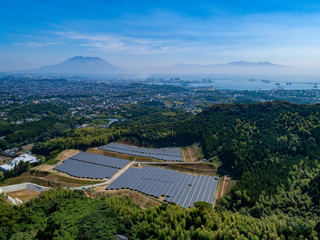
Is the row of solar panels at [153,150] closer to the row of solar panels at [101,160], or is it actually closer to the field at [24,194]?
the row of solar panels at [101,160]

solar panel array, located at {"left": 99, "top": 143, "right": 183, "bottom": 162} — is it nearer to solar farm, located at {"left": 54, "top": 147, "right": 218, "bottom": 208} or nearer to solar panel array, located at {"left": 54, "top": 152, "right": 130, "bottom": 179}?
solar farm, located at {"left": 54, "top": 147, "right": 218, "bottom": 208}

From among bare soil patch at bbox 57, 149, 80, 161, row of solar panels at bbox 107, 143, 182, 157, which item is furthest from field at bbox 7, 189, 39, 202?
row of solar panels at bbox 107, 143, 182, 157

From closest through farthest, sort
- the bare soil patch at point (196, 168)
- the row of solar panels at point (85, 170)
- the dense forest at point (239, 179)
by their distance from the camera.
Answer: the dense forest at point (239, 179) → the row of solar panels at point (85, 170) → the bare soil patch at point (196, 168)

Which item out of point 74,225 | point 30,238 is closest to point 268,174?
point 74,225

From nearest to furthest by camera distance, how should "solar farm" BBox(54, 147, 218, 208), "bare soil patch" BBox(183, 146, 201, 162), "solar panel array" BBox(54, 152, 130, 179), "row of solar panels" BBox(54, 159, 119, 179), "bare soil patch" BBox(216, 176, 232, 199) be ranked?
1. "solar farm" BBox(54, 147, 218, 208)
2. "bare soil patch" BBox(216, 176, 232, 199)
3. "row of solar panels" BBox(54, 159, 119, 179)
4. "solar panel array" BBox(54, 152, 130, 179)
5. "bare soil patch" BBox(183, 146, 201, 162)

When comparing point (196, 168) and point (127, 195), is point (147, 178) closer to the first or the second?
point (127, 195)

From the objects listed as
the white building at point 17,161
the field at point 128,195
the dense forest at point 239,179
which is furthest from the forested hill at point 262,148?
the white building at point 17,161

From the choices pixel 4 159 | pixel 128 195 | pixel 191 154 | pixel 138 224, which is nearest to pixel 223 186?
pixel 191 154

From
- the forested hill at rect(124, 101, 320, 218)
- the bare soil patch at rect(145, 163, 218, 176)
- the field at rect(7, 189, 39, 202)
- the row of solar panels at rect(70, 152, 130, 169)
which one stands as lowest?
the field at rect(7, 189, 39, 202)
